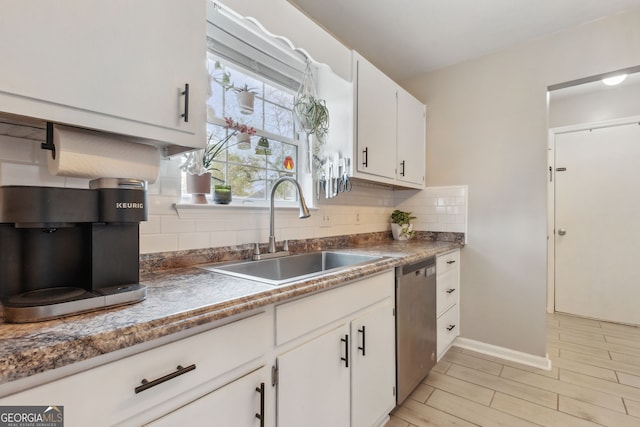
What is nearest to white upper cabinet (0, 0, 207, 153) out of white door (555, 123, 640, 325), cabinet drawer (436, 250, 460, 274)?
cabinet drawer (436, 250, 460, 274)

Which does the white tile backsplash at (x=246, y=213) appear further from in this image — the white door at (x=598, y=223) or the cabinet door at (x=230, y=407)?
the white door at (x=598, y=223)

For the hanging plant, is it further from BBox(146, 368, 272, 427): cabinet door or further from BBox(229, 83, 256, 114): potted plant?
BBox(146, 368, 272, 427): cabinet door

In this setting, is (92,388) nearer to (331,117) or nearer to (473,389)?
(331,117)

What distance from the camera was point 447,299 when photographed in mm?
2449

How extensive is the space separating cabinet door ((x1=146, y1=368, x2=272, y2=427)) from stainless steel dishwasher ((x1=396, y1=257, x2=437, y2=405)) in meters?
0.96

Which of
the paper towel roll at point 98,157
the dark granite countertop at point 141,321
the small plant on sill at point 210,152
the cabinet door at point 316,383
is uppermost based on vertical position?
the small plant on sill at point 210,152

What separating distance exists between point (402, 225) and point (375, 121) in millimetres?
1064

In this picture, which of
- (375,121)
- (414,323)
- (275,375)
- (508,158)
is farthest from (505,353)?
(275,375)

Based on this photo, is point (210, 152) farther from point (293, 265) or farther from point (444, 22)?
point (444, 22)

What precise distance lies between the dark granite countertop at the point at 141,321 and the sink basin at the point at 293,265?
0.27 metres

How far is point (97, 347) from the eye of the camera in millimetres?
604

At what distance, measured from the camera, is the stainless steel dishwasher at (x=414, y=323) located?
1.71 metres

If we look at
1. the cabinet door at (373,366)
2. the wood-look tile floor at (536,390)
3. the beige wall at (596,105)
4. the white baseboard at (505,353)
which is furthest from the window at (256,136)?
the beige wall at (596,105)

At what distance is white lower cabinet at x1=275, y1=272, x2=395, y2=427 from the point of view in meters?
1.08
